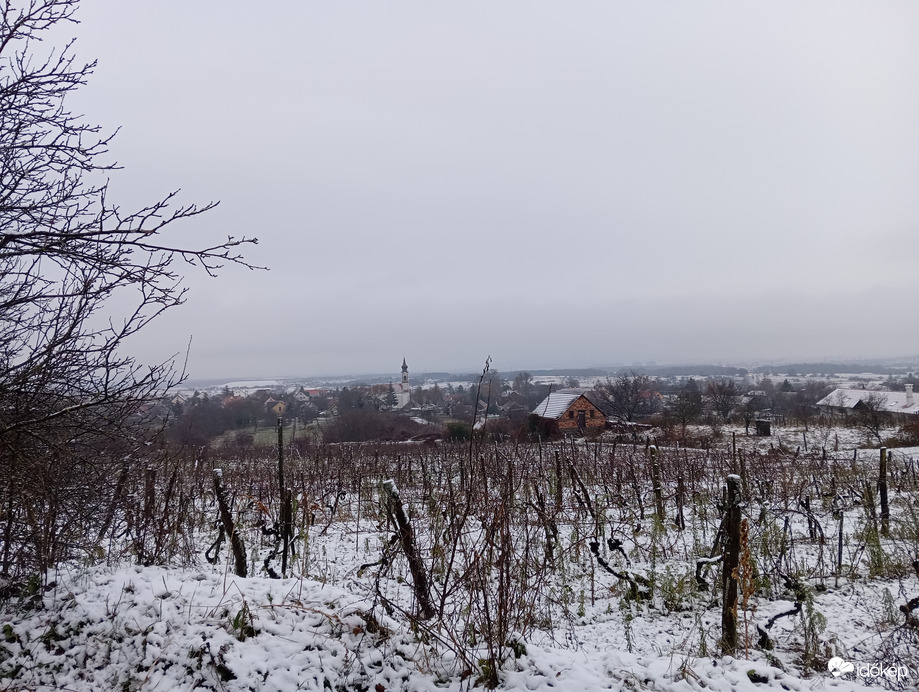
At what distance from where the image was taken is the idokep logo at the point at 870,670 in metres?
3.04

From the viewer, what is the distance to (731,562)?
3.36 metres

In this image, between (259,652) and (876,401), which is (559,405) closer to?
(876,401)

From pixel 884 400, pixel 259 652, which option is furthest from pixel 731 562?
pixel 884 400

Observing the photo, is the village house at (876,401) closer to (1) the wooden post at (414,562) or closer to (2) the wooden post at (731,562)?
(2) the wooden post at (731,562)

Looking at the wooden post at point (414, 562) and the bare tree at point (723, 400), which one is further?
the bare tree at point (723, 400)

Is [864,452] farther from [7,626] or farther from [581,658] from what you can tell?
[7,626]

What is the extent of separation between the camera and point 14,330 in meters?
3.90

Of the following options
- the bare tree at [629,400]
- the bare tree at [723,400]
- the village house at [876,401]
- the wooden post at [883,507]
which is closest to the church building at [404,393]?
the bare tree at [629,400]

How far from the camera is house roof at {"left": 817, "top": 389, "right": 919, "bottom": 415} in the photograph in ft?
117

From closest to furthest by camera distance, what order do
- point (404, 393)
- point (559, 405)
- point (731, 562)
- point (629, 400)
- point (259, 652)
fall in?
point (259, 652) → point (731, 562) → point (559, 405) → point (629, 400) → point (404, 393)

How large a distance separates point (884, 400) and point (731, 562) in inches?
1661

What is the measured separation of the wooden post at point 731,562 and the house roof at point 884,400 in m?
37.7

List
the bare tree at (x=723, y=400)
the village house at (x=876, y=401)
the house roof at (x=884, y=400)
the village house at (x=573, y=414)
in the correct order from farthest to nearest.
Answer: the house roof at (x=884, y=400), the village house at (x=876, y=401), the bare tree at (x=723, y=400), the village house at (x=573, y=414)

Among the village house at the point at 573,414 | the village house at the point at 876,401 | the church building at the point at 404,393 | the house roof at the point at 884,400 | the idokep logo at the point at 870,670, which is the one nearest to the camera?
the idokep logo at the point at 870,670
